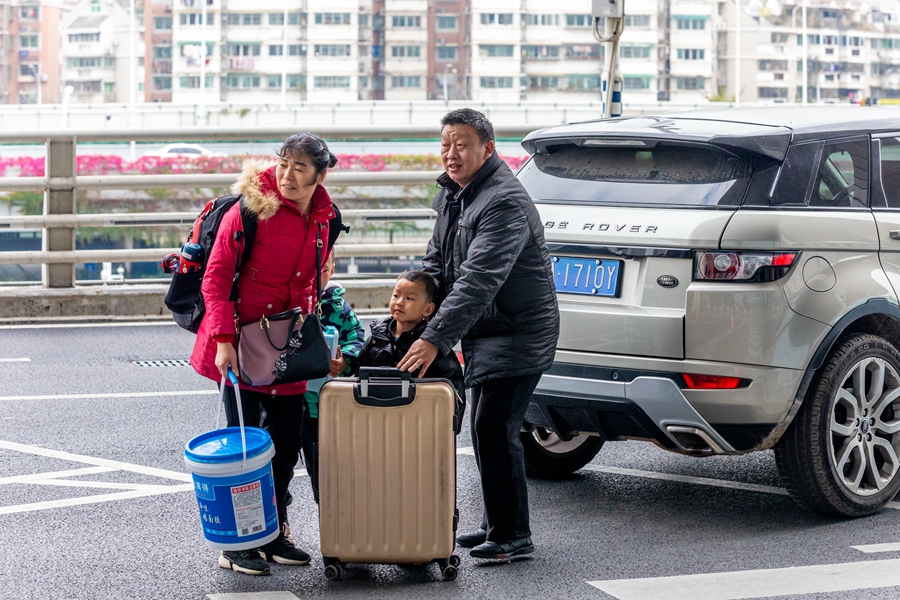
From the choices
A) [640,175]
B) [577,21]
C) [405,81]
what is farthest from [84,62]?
[640,175]

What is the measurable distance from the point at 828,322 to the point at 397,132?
6.79m

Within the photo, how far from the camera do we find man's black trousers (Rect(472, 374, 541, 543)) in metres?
4.73

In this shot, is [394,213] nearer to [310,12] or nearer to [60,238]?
[60,238]

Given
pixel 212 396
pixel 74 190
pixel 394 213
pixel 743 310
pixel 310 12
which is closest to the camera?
pixel 743 310

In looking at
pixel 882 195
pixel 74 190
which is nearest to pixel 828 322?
pixel 882 195

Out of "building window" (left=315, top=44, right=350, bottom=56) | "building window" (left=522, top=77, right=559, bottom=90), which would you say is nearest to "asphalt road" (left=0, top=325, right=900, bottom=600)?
"building window" (left=315, top=44, right=350, bottom=56)

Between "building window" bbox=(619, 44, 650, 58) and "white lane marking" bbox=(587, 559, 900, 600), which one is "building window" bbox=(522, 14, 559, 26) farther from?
"white lane marking" bbox=(587, 559, 900, 600)

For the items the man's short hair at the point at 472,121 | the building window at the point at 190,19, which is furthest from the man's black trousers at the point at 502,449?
the building window at the point at 190,19

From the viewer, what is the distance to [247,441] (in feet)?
14.7

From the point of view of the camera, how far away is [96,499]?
220 inches

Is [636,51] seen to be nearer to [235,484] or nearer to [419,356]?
[419,356]

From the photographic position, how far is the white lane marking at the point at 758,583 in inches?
173

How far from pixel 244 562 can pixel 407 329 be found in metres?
1.04

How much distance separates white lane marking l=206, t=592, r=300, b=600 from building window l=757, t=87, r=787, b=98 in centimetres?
15708
